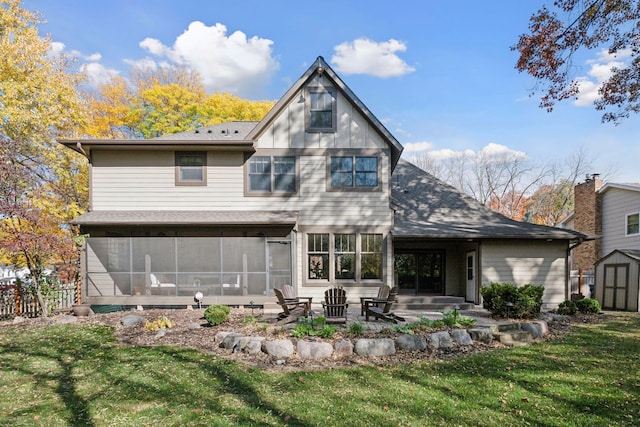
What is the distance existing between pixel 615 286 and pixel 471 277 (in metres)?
5.27

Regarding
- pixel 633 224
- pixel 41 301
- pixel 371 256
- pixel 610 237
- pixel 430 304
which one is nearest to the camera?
pixel 41 301

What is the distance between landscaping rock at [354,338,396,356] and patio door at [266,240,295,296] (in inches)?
239

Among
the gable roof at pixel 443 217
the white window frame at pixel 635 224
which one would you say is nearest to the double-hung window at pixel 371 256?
the gable roof at pixel 443 217

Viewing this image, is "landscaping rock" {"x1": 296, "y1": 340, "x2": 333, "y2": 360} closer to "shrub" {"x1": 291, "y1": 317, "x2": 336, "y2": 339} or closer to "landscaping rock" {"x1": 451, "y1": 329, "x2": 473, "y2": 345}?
"shrub" {"x1": 291, "y1": 317, "x2": 336, "y2": 339}

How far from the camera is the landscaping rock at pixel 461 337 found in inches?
301

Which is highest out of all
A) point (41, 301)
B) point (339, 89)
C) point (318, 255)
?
point (339, 89)

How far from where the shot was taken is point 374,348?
7.04 metres

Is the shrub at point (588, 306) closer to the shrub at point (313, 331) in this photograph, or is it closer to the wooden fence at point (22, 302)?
the shrub at point (313, 331)

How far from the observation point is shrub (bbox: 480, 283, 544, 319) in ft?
31.2

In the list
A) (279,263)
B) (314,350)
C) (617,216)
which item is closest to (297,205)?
(279,263)

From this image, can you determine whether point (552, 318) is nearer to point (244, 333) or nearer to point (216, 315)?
point (244, 333)

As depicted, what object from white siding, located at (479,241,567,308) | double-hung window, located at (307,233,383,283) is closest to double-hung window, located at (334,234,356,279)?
double-hung window, located at (307,233,383,283)

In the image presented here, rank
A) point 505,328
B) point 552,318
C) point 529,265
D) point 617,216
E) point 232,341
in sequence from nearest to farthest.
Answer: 1. point 232,341
2. point 505,328
3. point 552,318
4. point 529,265
5. point 617,216

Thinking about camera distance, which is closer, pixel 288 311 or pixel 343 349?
pixel 343 349
